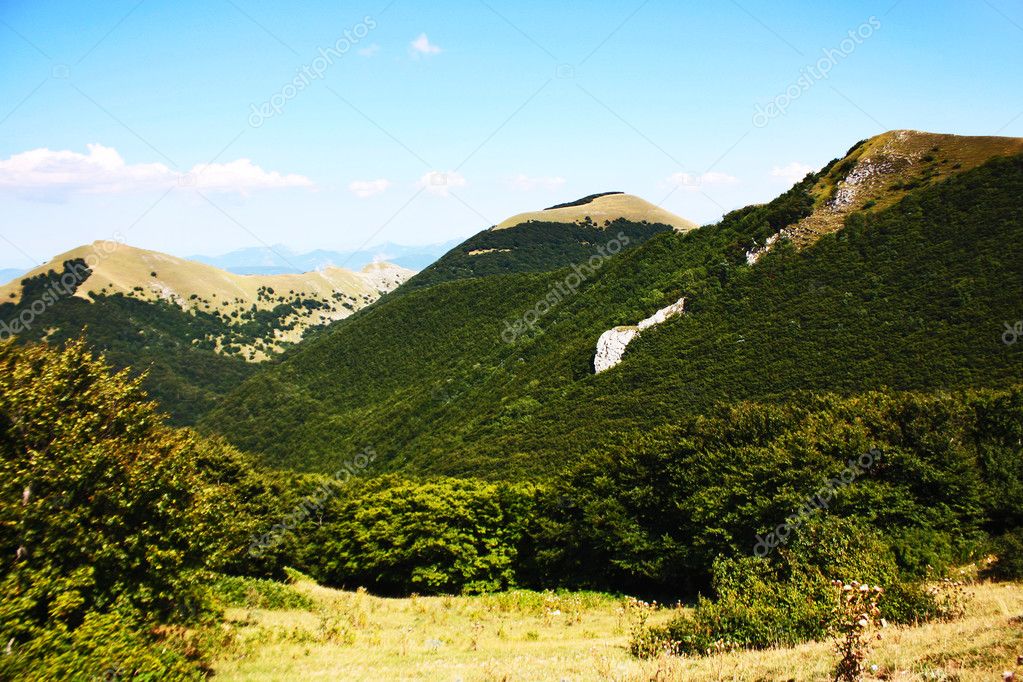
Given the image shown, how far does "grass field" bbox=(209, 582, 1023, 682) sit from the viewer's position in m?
12.2

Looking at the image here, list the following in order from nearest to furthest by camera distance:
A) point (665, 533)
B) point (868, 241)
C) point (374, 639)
Answer: point (374, 639) → point (665, 533) → point (868, 241)

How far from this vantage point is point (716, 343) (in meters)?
66.6

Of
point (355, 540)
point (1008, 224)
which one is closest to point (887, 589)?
point (355, 540)

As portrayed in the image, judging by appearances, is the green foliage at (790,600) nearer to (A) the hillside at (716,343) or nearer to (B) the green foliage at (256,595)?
(B) the green foliage at (256,595)

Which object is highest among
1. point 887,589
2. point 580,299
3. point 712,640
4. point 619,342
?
Result: point 580,299

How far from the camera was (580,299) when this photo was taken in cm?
10012

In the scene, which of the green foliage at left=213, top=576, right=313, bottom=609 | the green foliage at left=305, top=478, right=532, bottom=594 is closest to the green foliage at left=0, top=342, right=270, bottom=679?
the green foliage at left=213, top=576, right=313, bottom=609

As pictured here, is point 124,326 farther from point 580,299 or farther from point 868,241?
point 868,241

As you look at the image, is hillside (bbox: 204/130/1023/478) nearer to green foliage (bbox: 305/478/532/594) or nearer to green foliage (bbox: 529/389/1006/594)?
green foliage (bbox: 529/389/1006/594)

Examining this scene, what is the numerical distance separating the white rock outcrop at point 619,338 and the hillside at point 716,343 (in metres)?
1.58

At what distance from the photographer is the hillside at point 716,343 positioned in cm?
5359

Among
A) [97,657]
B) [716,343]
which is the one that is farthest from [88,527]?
[716,343]

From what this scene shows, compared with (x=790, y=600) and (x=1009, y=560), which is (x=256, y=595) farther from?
(x=1009, y=560)

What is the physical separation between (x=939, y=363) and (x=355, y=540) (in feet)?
147
